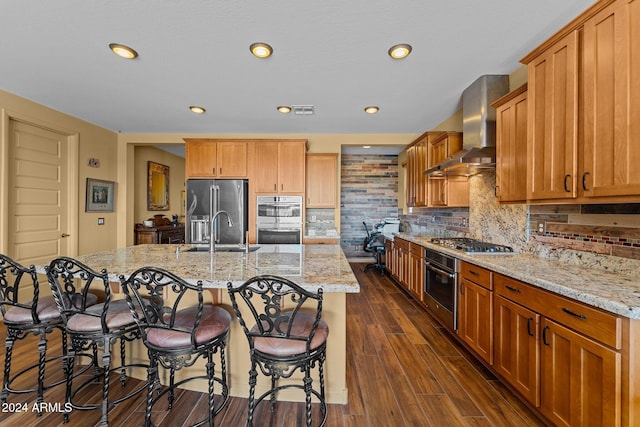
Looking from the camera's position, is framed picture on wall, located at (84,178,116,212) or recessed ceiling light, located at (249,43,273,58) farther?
framed picture on wall, located at (84,178,116,212)

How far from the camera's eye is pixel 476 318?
7.25 ft

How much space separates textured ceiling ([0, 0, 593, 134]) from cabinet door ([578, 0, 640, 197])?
42 centimetres

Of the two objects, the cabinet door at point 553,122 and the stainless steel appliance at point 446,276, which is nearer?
the cabinet door at point 553,122

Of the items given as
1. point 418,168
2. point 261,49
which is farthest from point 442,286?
point 261,49

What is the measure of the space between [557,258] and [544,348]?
88 centimetres

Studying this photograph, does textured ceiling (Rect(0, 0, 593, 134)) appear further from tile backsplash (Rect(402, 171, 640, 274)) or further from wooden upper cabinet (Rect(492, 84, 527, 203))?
tile backsplash (Rect(402, 171, 640, 274))

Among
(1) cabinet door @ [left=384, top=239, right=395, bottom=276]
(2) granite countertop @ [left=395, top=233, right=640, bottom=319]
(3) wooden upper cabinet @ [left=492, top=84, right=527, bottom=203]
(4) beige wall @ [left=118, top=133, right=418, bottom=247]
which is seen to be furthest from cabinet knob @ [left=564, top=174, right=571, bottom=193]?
(1) cabinet door @ [left=384, top=239, right=395, bottom=276]

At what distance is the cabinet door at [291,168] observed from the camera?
4.22m

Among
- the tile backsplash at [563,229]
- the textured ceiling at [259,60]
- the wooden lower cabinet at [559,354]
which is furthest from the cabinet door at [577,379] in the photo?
the textured ceiling at [259,60]

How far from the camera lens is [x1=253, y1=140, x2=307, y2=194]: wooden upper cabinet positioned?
4.22m

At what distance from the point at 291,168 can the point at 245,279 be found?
2.91 m

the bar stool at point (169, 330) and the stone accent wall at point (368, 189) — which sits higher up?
the stone accent wall at point (368, 189)

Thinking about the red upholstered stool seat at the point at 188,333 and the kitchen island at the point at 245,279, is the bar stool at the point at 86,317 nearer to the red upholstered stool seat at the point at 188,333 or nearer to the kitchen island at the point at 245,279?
the kitchen island at the point at 245,279

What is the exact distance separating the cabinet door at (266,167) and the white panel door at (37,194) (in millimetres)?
2637
